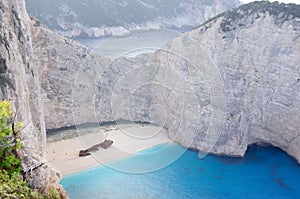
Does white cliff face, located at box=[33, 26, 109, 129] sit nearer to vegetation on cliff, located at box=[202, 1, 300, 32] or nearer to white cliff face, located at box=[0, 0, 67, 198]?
white cliff face, located at box=[0, 0, 67, 198]

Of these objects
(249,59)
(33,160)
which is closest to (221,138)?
(249,59)

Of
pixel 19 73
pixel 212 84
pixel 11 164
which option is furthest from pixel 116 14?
pixel 11 164

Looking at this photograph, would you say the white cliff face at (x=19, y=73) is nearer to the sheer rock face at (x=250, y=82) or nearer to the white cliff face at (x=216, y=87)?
the white cliff face at (x=216, y=87)

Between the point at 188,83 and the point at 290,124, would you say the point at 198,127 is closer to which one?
the point at 188,83

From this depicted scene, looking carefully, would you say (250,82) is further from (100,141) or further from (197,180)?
(100,141)

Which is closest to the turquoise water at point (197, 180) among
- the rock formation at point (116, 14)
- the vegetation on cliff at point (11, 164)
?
the vegetation on cliff at point (11, 164)
